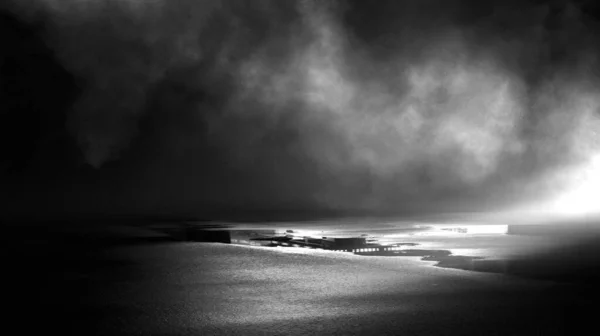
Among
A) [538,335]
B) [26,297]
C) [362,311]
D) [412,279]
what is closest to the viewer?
[538,335]

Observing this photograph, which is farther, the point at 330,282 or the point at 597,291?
the point at 330,282

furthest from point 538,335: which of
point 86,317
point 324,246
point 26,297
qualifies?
point 324,246

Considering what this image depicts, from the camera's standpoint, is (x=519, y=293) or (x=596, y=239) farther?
(x=596, y=239)

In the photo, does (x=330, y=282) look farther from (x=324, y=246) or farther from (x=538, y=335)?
(x=324, y=246)

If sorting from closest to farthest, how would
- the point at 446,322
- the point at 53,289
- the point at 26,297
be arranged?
the point at 446,322
the point at 26,297
the point at 53,289

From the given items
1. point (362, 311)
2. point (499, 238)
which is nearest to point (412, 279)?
A: point (362, 311)

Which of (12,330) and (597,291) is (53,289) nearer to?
(12,330)
